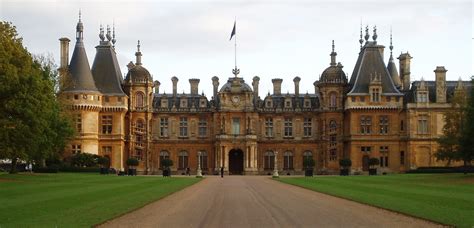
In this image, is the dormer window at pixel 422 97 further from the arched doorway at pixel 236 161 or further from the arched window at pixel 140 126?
the arched window at pixel 140 126

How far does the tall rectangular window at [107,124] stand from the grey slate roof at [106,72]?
293 cm

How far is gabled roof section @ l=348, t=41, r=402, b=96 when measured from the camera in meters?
88.9

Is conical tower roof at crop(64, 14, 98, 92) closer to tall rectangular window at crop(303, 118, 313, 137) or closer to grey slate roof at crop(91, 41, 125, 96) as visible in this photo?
grey slate roof at crop(91, 41, 125, 96)

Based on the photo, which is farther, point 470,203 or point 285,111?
point 285,111

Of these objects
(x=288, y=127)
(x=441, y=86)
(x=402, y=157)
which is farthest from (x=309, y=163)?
(x=441, y=86)

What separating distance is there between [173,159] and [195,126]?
5.22 metres

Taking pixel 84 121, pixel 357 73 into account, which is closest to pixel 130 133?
pixel 84 121

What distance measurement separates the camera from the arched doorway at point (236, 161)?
94.5 meters

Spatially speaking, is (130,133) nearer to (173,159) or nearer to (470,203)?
(173,159)

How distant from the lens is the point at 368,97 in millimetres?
88125

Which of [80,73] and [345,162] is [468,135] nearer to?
[345,162]

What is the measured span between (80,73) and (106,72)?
15.1ft

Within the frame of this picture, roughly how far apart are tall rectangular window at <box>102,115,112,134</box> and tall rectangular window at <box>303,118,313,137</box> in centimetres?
2539

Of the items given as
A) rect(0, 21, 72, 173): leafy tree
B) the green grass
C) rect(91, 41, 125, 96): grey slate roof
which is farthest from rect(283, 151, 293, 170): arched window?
the green grass
